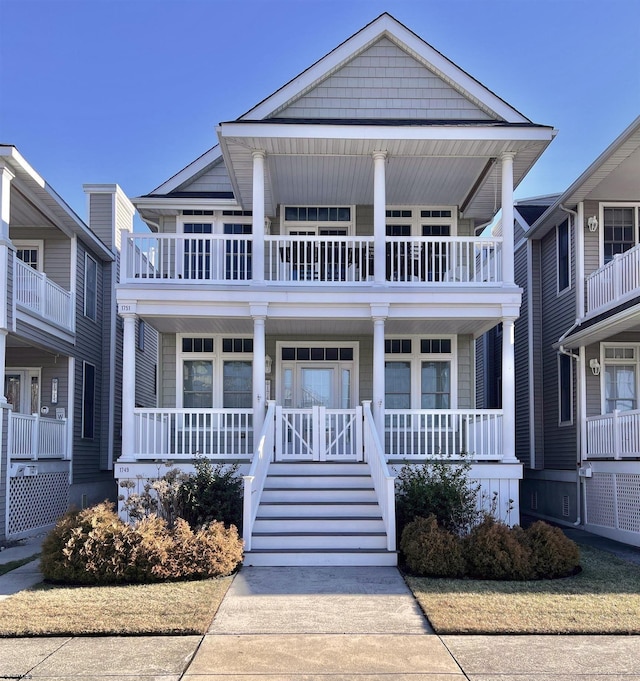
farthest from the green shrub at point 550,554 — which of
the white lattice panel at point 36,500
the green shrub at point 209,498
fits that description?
the white lattice panel at point 36,500

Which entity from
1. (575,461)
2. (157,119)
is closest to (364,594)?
(575,461)

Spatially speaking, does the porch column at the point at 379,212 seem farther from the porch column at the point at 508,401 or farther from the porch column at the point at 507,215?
the porch column at the point at 508,401

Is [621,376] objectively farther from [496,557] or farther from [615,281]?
[496,557]

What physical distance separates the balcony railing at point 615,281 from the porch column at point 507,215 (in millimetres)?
2438

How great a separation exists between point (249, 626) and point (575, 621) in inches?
127

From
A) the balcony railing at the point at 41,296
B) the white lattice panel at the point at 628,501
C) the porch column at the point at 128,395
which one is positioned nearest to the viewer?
the porch column at the point at 128,395

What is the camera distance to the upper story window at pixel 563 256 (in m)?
16.9

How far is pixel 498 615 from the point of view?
294 inches

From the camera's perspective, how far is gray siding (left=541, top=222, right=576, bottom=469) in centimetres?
1648

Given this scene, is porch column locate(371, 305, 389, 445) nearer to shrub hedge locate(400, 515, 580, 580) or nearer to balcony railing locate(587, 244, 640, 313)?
shrub hedge locate(400, 515, 580, 580)

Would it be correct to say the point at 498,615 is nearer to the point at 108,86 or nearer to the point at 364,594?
the point at 364,594

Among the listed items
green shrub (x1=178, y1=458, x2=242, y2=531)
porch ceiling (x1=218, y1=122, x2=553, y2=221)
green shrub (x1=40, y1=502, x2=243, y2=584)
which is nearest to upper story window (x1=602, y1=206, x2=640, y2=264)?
porch ceiling (x1=218, y1=122, x2=553, y2=221)

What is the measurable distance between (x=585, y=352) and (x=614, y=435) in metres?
2.47

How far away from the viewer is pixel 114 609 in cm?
772
